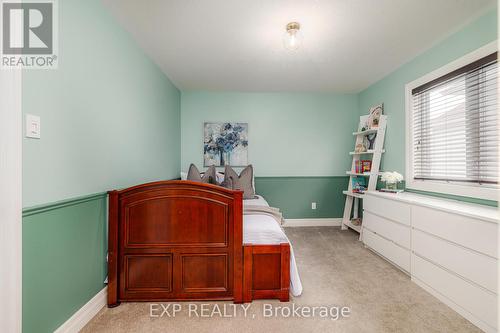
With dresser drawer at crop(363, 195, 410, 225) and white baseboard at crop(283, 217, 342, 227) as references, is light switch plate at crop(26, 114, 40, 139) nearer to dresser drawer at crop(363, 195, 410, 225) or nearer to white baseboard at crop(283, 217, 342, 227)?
dresser drawer at crop(363, 195, 410, 225)

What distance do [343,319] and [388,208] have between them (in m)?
1.39

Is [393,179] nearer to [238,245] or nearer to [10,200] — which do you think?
[238,245]

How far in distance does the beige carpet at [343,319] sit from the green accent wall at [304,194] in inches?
62.8

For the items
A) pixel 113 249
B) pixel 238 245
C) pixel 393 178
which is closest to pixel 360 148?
pixel 393 178

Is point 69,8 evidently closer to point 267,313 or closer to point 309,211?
point 267,313

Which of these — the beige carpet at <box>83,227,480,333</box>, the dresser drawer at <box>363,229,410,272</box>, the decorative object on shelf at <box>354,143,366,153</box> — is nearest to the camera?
the beige carpet at <box>83,227,480,333</box>

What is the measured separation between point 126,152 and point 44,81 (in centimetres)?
92

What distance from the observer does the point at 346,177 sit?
410 cm

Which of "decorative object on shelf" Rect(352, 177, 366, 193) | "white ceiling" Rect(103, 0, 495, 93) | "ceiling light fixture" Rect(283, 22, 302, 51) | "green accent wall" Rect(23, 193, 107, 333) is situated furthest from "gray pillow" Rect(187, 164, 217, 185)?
"decorative object on shelf" Rect(352, 177, 366, 193)

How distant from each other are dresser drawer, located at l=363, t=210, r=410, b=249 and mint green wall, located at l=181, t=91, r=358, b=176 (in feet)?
4.26

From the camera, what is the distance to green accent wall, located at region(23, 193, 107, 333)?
3.89 feet

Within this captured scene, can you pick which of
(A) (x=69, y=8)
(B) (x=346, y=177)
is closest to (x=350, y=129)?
(B) (x=346, y=177)

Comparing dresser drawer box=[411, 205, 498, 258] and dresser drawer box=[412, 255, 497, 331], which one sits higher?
dresser drawer box=[411, 205, 498, 258]

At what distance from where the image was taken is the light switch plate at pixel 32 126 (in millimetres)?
1156
